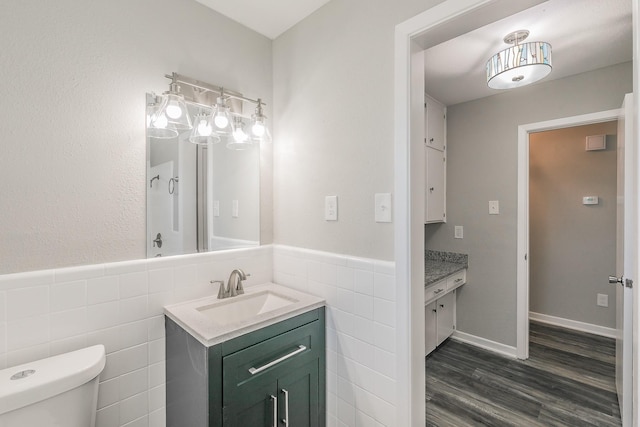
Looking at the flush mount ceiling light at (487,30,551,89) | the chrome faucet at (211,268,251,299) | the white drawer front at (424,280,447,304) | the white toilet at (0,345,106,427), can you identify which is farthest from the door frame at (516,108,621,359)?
the white toilet at (0,345,106,427)

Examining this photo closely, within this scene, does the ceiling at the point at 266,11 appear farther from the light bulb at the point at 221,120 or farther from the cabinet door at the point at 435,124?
the cabinet door at the point at 435,124

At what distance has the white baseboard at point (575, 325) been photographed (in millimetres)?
2921

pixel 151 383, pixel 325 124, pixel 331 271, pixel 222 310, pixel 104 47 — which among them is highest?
pixel 104 47

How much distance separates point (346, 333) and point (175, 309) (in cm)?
83

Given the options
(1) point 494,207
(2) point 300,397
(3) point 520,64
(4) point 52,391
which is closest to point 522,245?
(1) point 494,207

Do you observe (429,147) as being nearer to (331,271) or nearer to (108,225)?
(331,271)

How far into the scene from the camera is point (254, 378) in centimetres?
119

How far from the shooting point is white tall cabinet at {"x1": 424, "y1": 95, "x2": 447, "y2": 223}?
267cm

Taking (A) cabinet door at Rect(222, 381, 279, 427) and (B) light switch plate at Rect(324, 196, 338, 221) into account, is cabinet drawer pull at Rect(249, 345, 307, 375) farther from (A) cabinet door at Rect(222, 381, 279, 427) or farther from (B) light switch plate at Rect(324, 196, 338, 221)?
(B) light switch plate at Rect(324, 196, 338, 221)

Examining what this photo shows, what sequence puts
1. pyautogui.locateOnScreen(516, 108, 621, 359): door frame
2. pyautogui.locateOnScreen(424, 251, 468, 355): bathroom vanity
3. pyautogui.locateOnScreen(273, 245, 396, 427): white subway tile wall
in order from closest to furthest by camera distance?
1. pyautogui.locateOnScreen(273, 245, 396, 427): white subway tile wall
2. pyautogui.locateOnScreen(424, 251, 468, 355): bathroom vanity
3. pyautogui.locateOnScreen(516, 108, 621, 359): door frame

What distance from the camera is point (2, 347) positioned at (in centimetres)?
103

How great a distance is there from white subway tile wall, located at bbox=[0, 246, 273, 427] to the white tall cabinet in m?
2.04

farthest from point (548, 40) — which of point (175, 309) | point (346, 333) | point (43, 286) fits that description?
point (43, 286)

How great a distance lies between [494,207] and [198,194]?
2540 millimetres
